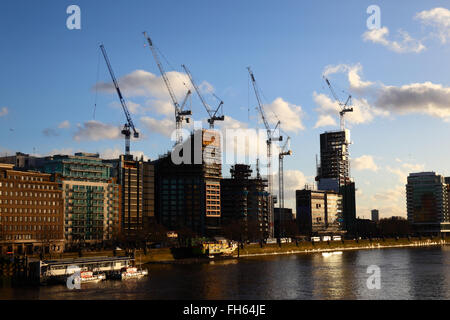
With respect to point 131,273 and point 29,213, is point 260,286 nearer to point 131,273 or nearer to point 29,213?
point 131,273

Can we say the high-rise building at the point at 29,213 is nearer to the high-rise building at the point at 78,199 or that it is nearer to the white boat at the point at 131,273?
the high-rise building at the point at 78,199

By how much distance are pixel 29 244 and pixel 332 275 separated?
91291 millimetres

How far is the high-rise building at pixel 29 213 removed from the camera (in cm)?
16100

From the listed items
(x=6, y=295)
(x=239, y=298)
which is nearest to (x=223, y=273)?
(x=239, y=298)

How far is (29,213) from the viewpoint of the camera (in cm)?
16788

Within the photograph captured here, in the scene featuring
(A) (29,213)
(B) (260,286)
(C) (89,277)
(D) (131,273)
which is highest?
(A) (29,213)

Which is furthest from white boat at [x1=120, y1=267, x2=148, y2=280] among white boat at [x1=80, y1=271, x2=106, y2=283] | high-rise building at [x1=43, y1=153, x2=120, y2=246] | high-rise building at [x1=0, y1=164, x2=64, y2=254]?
high-rise building at [x1=43, y1=153, x2=120, y2=246]

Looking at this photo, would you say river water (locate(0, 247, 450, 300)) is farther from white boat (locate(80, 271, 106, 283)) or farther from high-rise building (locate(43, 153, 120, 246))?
high-rise building (locate(43, 153, 120, 246))

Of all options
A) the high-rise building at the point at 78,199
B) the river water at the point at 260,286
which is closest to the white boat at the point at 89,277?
the river water at the point at 260,286

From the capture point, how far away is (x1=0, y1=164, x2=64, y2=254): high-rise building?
161000 millimetres

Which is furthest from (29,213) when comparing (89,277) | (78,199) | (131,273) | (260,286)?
(260,286)

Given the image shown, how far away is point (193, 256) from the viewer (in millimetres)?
162250
